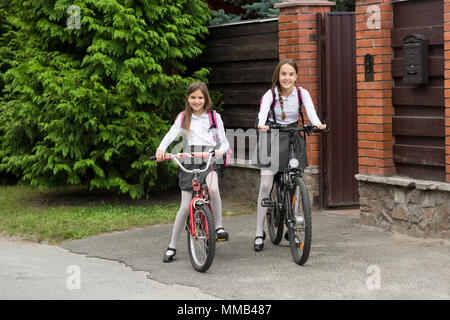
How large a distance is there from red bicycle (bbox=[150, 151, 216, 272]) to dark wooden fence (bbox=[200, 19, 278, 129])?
370 centimetres

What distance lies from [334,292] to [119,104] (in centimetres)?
504

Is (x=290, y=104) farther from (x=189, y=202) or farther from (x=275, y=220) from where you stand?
(x=189, y=202)

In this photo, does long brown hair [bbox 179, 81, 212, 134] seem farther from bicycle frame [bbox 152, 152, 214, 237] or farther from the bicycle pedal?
the bicycle pedal

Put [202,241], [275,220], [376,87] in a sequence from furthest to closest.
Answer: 1. [376,87]
2. [275,220]
3. [202,241]

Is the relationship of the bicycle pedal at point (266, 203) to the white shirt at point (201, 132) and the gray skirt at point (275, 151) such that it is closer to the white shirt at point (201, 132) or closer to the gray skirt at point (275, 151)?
the gray skirt at point (275, 151)

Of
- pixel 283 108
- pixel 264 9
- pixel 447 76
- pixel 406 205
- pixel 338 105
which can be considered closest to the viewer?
pixel 283 108

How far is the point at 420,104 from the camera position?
7.81 metres

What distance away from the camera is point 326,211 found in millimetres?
9688

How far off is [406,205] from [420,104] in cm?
105

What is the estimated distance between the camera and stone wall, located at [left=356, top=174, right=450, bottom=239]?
24.7 ft

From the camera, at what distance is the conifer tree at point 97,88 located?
32.1 feet

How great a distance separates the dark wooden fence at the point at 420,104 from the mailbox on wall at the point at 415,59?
0.07m

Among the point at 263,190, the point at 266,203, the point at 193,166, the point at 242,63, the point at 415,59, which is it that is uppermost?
the point at 242,63

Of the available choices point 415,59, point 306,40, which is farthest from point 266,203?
point 306,40
